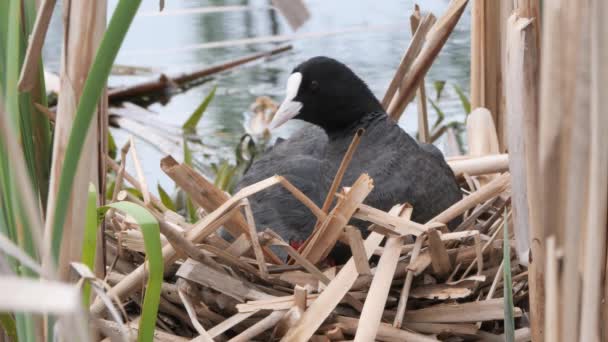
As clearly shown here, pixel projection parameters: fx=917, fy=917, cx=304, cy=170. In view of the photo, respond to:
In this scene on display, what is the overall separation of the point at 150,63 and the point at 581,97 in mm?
2459

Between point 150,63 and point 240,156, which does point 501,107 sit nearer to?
point 240,156

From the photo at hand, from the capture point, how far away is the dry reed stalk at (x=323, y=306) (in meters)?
1.10

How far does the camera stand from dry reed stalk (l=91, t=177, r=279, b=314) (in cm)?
111

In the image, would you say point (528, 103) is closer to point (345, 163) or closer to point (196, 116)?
point (345, 163)

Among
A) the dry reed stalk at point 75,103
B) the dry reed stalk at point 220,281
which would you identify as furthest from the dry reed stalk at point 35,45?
the dry reed stalk at point 220,281

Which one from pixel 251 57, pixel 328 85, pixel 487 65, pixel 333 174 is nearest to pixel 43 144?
pixel 333 174

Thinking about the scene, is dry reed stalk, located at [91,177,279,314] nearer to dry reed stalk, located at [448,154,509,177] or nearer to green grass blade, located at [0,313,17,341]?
green grass blade, located at [0,313,17,341]

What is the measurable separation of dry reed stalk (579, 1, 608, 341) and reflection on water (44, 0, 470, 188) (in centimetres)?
185

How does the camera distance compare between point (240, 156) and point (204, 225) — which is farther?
point (240, 156)

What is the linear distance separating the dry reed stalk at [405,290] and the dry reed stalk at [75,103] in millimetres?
465

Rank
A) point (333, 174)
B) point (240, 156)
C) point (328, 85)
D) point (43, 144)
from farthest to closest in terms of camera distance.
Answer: point (240, 156)
point (328, 85)
point (333, 174)
point (43, 144)

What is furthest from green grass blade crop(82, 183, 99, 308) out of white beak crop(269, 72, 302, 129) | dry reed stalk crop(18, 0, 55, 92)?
white beak crop(269, 72, 302, 129)

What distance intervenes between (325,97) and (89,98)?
3.34ft

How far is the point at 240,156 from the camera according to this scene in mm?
2512
